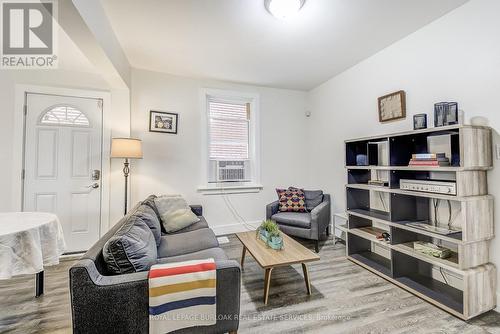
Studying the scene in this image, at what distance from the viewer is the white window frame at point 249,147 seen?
147 inches

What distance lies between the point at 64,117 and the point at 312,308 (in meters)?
3.73

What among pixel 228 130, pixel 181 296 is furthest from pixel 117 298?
pixel 228 130

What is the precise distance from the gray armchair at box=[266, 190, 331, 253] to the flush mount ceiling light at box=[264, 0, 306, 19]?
2355 mm

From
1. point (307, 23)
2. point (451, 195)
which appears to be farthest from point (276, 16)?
point (451, 195)

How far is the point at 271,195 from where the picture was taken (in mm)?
4152

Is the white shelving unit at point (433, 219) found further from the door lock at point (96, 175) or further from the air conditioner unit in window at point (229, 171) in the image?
the door lock at point (96, 175)

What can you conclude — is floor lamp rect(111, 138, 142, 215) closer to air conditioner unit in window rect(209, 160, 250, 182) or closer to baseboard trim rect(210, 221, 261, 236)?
air conditioner unit in window rect(209, 160, 250, 182)

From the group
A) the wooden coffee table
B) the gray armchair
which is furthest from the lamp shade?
the gray armchair

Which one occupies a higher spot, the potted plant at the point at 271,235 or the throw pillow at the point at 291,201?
the throw pillow at the point at 291,201

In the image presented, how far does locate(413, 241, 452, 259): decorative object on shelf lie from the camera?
6.49 feet

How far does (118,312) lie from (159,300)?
221 millimetres

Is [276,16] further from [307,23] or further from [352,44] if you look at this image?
[352,44]

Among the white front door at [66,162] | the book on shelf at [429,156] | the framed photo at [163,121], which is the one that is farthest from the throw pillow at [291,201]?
the white front door at [66,162]

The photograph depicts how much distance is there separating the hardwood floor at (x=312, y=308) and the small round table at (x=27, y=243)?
1.58ft
